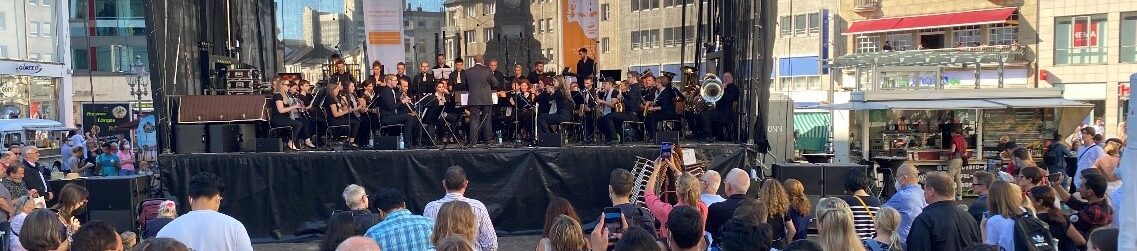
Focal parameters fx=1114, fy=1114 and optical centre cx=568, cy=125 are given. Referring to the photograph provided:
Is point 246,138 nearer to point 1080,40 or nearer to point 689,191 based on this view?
point 689,191

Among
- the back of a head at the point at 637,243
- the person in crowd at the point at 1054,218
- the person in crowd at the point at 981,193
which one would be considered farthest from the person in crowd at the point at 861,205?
the back of a head at the point at 637,243

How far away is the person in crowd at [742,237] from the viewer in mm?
5121

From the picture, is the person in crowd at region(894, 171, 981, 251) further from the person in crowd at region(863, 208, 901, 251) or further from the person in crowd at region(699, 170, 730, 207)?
the person in crowd at region(699, 170, 730, 207)

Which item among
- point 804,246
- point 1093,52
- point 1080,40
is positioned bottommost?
point 804,246

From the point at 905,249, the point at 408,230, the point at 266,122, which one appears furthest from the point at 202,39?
the point at 905,249

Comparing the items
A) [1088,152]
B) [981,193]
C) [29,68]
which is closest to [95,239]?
[981,193]

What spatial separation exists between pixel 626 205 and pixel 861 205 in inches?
70.6

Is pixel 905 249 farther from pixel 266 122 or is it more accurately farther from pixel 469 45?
pixel 469 45

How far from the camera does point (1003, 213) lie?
6.37 metres

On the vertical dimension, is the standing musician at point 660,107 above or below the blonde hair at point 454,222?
above

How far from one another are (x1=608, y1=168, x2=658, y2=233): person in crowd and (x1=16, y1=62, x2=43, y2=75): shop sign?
118ft

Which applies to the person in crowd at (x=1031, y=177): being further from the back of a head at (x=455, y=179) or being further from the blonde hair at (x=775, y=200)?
the back of a head at (x=455, y=179)

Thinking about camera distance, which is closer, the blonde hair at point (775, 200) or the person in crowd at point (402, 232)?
the person in crowd at point (402, 232)

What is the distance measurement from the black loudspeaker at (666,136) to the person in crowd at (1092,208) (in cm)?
689
